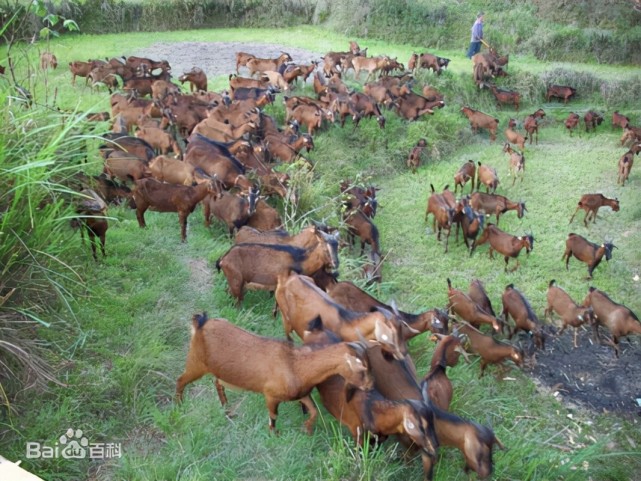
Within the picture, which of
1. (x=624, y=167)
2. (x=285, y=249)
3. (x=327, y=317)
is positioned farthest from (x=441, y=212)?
(x=327, y=317)

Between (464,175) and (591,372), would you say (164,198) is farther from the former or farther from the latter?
(464,175)

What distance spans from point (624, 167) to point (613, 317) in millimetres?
5373

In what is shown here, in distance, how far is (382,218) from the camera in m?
10.5

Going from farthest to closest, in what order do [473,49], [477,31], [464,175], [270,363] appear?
[473,49] → [477,31] → [464,175] → [270,363]

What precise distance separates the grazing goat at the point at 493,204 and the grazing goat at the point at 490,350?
371cm

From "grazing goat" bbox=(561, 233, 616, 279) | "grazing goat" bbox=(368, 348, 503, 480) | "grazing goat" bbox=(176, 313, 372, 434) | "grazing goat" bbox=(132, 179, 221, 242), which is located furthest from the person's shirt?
"grazing goat" bbox=(176, 313, 372, 434)

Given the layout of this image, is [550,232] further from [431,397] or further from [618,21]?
[618,21]

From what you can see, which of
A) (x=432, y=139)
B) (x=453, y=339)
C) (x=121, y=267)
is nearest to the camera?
(x=453, y=339)

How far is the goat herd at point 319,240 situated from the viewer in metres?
4.36

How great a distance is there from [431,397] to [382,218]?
234 inches

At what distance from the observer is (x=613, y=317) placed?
7531 mm

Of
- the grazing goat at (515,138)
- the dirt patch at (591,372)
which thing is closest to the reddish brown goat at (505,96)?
the grazing goat at (515,138)

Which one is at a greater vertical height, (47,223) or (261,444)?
(47,223)

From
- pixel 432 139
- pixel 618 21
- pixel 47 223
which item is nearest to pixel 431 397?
pixel 47 223
